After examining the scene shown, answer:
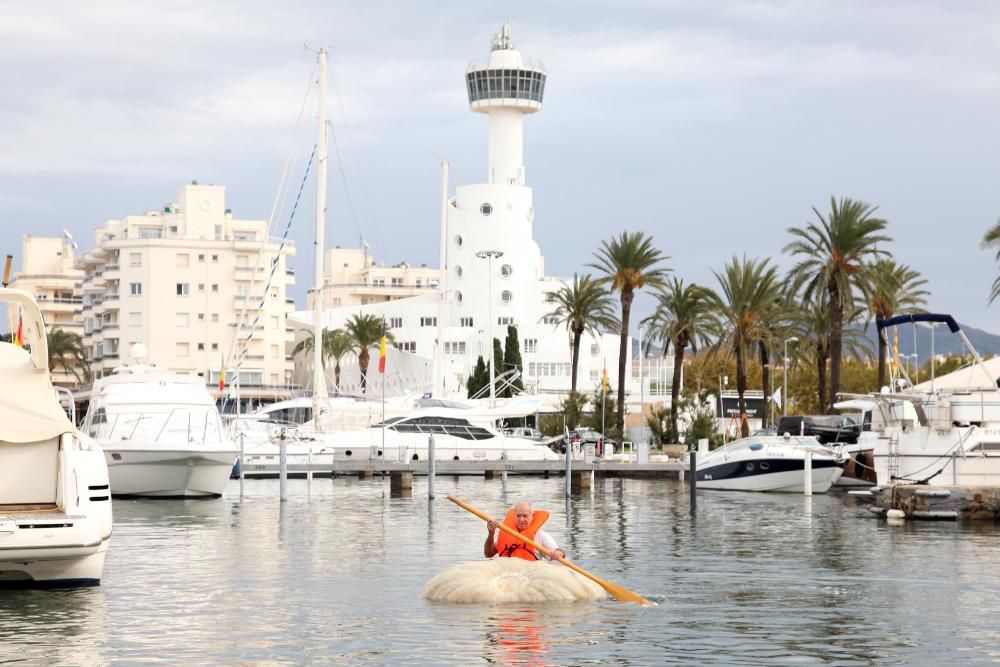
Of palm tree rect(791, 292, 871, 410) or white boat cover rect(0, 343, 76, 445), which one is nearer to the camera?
white boat cover rect(0, 343, 76, 445)

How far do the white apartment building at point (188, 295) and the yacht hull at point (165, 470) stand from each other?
8671 centimetres

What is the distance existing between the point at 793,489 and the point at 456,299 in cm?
9492

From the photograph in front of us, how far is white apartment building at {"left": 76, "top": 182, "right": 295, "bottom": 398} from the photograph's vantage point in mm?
137500

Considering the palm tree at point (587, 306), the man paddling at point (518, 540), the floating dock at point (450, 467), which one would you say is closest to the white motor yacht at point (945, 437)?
the floating dock at point (450, 467)

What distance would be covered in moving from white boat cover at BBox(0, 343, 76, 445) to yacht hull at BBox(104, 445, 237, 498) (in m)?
23.5

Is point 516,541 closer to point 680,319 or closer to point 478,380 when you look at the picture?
point 680,319

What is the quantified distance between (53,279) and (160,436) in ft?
423

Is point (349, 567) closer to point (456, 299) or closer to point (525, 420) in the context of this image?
point (525, 420)

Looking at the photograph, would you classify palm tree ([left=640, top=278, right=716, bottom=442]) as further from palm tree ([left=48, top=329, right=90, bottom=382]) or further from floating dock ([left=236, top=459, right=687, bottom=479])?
palm tree ([left=48, top=329, right=90, bottom=382])

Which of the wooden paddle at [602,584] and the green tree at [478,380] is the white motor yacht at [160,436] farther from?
the green tree at [478,380]

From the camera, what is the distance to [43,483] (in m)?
20.9

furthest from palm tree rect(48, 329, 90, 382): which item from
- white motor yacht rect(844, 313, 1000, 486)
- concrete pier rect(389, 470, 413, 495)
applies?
white motor yacht rect(844, 313, 1000, 486)

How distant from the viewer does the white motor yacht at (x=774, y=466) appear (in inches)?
2173

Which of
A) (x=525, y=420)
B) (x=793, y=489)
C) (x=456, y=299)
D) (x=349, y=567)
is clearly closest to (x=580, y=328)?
(x=525, y=420)
